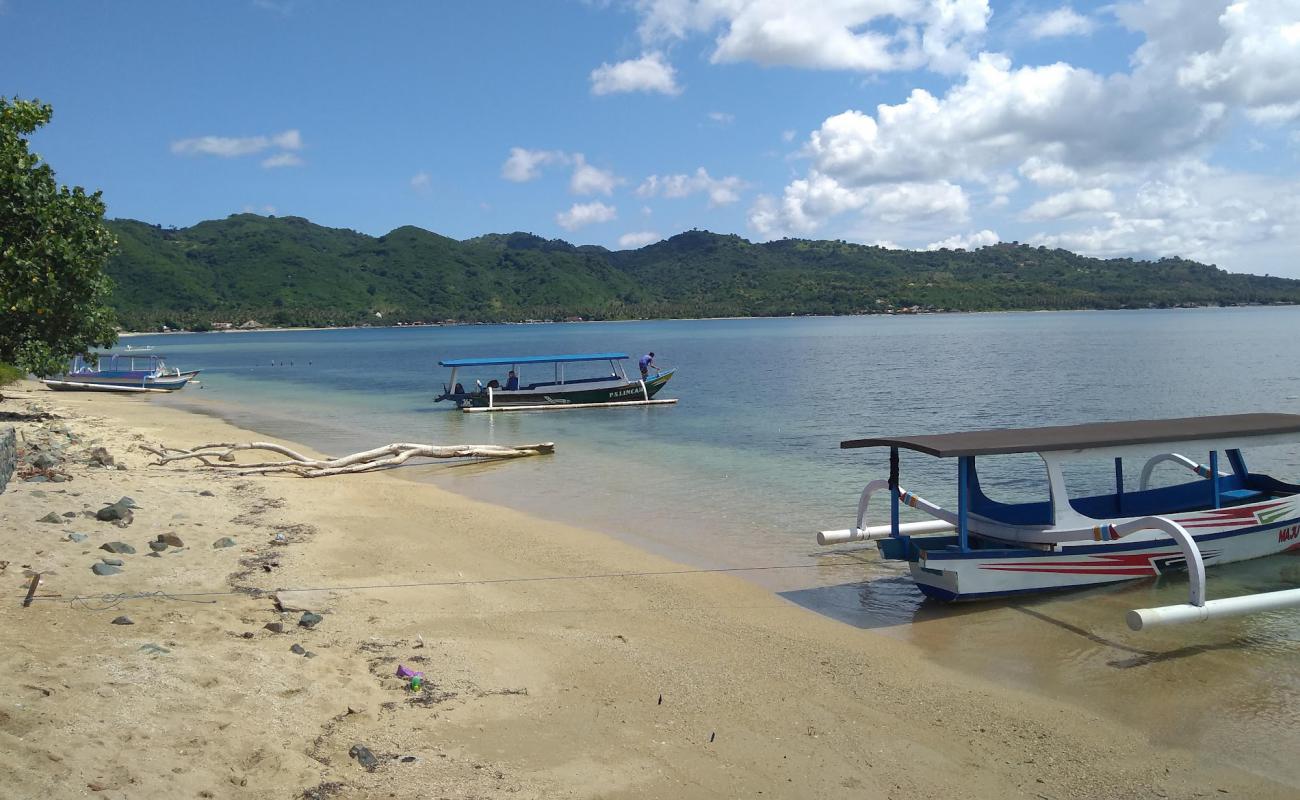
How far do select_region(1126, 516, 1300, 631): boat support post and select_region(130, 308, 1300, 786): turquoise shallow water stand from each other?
1.45 ft

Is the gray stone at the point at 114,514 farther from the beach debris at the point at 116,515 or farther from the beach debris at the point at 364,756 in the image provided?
the beach debris at the point at 364,756

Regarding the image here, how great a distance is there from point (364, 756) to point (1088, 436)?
904cm

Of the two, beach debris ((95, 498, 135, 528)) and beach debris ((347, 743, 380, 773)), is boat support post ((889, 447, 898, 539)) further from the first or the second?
beach debris ((95, 498, 135, 528))

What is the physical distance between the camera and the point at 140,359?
171 ft

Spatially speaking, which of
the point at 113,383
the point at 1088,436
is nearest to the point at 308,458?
the point at 1088,436

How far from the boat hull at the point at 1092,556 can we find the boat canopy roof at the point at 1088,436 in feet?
3.48

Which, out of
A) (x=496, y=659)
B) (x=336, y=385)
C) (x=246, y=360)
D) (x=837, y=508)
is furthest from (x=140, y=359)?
(x=496, y=659)

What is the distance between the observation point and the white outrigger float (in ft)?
33.4

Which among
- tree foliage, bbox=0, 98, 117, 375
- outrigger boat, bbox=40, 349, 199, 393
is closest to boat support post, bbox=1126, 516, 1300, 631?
tree foliage, bbox=0, 98, 117, 375

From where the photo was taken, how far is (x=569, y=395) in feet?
120

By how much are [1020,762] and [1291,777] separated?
6.41 feet

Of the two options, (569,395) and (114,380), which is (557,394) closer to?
(569,395)

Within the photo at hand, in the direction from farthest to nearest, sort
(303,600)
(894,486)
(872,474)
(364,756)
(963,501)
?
(872,474)
(894,486)
(963,501)
(303,600)
(364,756)

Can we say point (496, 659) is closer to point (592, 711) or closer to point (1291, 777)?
point (592, 711)
